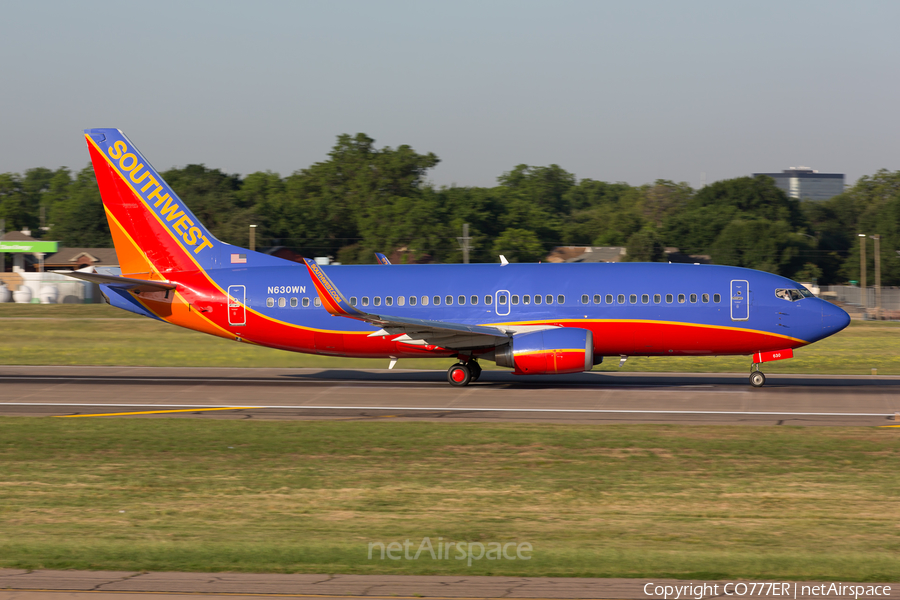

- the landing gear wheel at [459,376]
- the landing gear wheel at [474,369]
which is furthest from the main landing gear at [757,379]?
the landing gear wheel at [459,376]

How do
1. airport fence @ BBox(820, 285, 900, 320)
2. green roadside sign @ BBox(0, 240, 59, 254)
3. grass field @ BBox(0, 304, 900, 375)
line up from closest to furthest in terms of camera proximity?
grass field @ BBox(0, 304, 900, 375), airport fence @ BBox(820, 285, 900, 320), green roadside sign @ BBox(0, 240, 59, 254)

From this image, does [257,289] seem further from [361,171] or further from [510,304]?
[361,171]

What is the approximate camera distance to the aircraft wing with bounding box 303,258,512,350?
1093 inches

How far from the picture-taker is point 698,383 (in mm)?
30375

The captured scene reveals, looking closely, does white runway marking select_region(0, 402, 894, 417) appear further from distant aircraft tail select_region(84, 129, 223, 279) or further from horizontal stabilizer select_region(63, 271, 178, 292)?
distant aircraft tail select_region(84, 129, 223, 279)

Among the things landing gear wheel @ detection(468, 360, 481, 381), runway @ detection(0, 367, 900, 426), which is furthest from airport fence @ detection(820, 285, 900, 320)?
landing gear wheel @ detection(468, 360, 481, 381)

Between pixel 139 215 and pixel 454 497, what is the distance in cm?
2098

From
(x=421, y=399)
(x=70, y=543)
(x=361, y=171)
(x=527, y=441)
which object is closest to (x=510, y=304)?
(x=421, y=399)

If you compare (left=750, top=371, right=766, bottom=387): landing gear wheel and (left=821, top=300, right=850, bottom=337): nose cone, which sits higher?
(left=821, top=300, right=850, bottom=337): nose cone

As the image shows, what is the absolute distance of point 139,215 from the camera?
31.0m

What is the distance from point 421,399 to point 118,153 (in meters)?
14.9

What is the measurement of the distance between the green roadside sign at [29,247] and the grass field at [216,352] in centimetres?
6002

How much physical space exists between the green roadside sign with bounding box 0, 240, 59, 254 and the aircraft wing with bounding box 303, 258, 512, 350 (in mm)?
92340

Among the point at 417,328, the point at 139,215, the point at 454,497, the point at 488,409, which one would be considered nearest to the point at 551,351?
the point at 488,409
